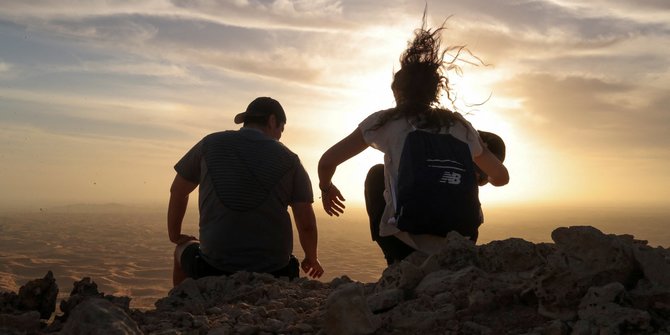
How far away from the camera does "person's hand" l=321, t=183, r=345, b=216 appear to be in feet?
12.0

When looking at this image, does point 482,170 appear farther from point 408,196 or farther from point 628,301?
point 628,301

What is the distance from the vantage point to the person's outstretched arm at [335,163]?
→ 3588 mm

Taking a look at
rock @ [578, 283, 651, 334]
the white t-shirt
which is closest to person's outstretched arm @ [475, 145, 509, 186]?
the white t-shirt

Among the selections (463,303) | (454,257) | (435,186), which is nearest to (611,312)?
(463,303)

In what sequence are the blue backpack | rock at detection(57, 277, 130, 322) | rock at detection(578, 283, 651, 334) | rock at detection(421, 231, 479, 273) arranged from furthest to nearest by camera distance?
the blue backpack → rock at detection(421, 231, 479, 273) → rock at detection(57, 277, 130, 322) → rock at detection(578, 283, 651, 334)

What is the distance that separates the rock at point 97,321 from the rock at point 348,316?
774mm

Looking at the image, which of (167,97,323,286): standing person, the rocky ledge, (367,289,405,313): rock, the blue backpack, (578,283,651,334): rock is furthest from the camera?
(167,97,323,286): standing person

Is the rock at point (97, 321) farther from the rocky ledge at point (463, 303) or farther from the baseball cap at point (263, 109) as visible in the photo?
the baseball cap at point (263, 109)

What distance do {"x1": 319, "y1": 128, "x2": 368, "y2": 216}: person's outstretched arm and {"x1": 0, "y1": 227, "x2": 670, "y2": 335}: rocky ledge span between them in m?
0.72

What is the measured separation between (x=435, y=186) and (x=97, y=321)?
1909mm

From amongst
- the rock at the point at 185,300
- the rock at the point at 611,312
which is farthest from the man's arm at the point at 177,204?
the rock at the point at 611,312

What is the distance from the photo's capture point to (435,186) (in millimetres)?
3311

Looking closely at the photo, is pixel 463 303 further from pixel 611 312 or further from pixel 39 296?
pixel 39 296

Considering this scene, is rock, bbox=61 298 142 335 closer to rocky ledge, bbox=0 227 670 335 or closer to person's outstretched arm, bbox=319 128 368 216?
rocky ledge, bbox=0 227 670 335
